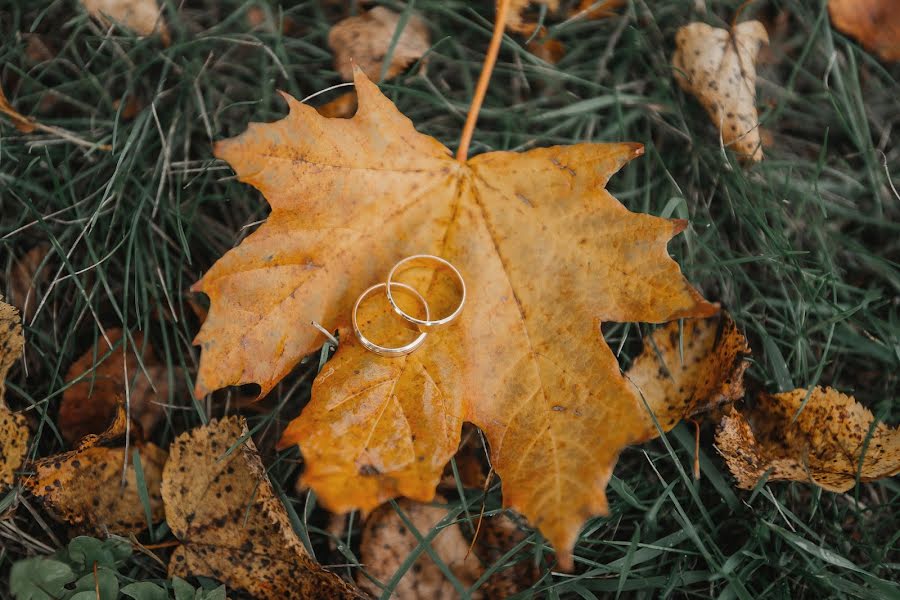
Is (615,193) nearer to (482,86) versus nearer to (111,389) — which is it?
(482,86)

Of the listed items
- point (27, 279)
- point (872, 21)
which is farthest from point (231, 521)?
point (872, 21)

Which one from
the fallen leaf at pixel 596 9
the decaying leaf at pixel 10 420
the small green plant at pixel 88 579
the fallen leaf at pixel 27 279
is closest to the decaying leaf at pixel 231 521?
the small green plant at pixel 88 579

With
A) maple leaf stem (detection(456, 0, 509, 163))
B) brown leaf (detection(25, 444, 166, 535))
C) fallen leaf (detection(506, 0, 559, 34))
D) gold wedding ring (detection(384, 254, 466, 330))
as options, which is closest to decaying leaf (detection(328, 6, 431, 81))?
fallen leaf (detection(506, 0, 559, 34))

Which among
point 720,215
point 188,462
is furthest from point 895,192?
point 188,462

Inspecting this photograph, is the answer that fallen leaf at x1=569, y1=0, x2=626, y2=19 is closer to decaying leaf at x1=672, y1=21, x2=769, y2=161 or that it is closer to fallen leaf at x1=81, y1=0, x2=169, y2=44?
decaying leaf at x1=672, y1=21, x2=769, y2=161

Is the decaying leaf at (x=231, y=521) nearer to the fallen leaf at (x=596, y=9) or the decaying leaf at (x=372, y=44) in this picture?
the decaying leaf at (x=372, y=44)

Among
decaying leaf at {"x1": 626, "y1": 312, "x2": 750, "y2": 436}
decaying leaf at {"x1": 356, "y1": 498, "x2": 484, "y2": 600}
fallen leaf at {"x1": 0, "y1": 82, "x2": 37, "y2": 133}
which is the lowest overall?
decaying leaf at {"x1": 356, "y1": 498, "x2": 484, "y2": 600}
